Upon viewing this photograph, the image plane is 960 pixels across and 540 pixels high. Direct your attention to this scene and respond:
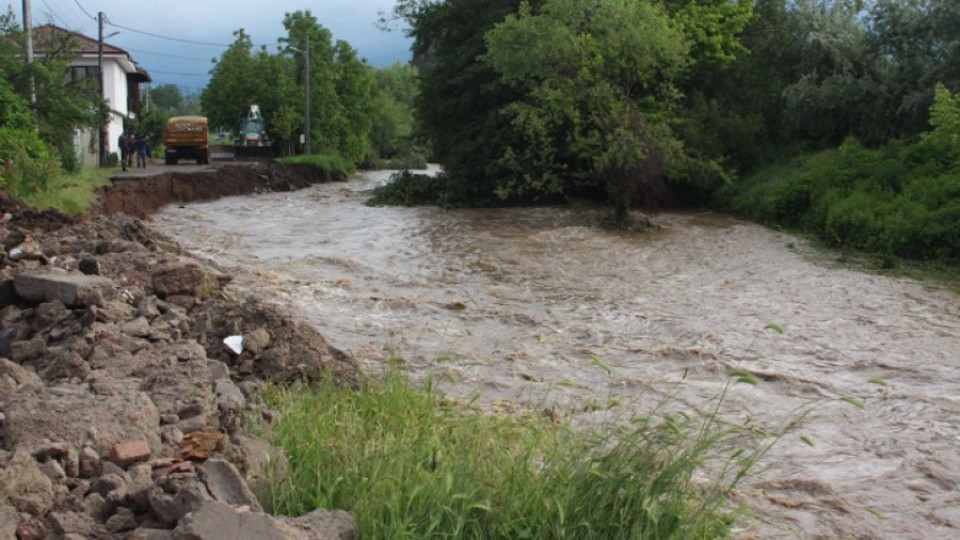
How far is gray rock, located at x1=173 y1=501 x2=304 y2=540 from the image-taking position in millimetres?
3613

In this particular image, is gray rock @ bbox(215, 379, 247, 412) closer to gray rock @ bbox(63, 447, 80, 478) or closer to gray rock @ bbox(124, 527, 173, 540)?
gray rock @ bbox(63, 447, 80, 478)

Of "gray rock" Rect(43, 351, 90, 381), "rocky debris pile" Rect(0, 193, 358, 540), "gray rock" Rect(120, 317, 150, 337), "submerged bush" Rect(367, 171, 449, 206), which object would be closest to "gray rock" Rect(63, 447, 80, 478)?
"rocky debris pile" Rect(0, 193, 358, 540)

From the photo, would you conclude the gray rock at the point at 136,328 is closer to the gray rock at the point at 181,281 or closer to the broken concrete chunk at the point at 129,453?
A: the gray rock at the point at 181,281

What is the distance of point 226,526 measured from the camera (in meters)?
3.66

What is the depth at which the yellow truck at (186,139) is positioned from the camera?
4847 cm

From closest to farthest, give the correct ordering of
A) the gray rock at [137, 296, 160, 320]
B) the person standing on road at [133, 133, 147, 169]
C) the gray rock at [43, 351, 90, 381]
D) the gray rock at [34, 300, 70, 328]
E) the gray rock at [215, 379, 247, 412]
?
the gray rock at [215, 379, 247, 412] < the gray rock at [43, 351, 90, 381] < the gray rock at [34, 300, 70, 328] < the gray rock at [137, 296, 160, 320] < the person standing on road at [133, 133, 147, 169]

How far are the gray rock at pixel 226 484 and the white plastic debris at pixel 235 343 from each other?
11.7 ft

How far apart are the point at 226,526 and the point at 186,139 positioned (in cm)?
4787

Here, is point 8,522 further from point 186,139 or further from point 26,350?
point 186,139

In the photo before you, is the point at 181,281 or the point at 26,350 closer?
the point at 26,350

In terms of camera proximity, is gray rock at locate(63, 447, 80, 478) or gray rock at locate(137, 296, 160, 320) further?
gray rock at locate(137, 296, 160, 320)

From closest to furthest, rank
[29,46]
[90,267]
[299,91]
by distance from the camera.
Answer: [90,267], [29,46], [299,91]

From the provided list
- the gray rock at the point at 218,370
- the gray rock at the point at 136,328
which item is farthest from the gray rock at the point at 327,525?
the gray rock at the point at 136,328

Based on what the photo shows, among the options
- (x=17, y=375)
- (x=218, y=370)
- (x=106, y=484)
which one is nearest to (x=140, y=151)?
(x=218, y=370)
